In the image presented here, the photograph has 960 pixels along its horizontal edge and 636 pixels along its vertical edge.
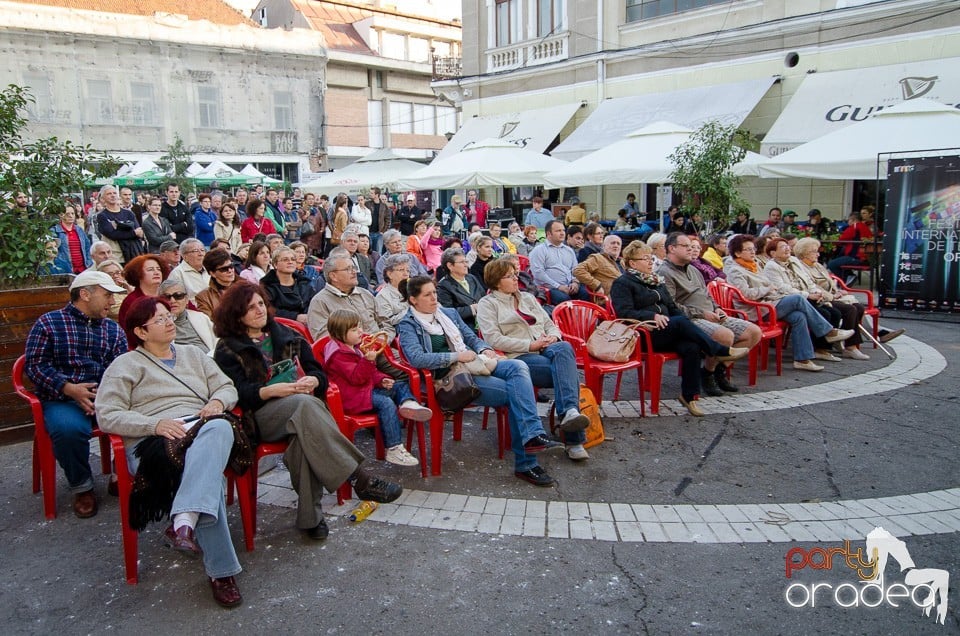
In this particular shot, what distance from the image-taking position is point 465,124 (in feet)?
71.8

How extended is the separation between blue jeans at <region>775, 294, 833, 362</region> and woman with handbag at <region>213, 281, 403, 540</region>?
4.71m

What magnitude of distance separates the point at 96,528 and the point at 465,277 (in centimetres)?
347

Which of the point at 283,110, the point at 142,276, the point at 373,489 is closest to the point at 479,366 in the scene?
the point at 373,489

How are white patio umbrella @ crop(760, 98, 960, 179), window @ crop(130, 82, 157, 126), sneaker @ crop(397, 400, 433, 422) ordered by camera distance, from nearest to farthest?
sneaker @ crop(397, 400, 433, 422) < white patio umbrella @ crop(760, 98, 960, 179) < window @ crop(130, 82, 157, 126)

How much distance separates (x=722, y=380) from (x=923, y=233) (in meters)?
4.94

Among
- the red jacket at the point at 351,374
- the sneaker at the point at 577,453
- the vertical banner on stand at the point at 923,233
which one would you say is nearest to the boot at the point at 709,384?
the sneaker at the point at 577,453

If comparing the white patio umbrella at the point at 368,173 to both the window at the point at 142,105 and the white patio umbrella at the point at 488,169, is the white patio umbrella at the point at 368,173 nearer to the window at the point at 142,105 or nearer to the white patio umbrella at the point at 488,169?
the white patio umbrella at the point at 488,169

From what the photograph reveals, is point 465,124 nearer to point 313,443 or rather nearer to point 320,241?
point 320,241

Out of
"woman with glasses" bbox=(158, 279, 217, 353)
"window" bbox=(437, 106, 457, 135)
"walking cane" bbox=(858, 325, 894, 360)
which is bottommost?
"walking cane" bbox=(858, 325, 894, 360)

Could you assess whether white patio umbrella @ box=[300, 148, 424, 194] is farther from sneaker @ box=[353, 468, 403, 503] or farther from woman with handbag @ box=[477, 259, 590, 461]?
sneaker @ box=[353, 468, 403, 503]

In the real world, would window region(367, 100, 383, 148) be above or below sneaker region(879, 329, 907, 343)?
above

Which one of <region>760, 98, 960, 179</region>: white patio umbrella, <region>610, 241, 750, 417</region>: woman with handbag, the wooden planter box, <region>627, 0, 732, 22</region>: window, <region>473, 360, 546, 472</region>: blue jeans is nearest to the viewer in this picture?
<region>473, 360, 546, 472</region>: blue jeans

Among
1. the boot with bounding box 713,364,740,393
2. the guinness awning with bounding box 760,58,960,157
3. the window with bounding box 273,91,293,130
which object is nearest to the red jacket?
the boot with bounding box 713,364,740,393

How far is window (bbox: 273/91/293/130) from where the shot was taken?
3491 cm
